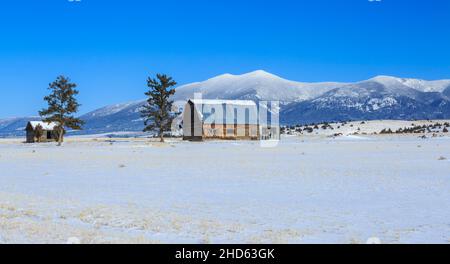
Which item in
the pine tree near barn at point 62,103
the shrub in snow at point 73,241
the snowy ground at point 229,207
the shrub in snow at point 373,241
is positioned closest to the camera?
the shrub in snow at point 373,241

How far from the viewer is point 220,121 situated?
275ft

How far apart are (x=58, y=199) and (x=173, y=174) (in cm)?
776

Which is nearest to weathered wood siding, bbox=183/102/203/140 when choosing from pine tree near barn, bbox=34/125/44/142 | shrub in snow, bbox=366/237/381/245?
pine tree near barn, bbox=34/125/44/142

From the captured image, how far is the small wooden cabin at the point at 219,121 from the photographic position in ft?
273

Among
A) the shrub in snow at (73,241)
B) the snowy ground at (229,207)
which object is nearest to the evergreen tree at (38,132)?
the snowy ground at (229,207)

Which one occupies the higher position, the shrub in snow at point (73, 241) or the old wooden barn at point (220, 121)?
the old wooden barn at point (220, 121)

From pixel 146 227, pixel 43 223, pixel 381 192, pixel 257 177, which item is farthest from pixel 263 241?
pixel 257 177

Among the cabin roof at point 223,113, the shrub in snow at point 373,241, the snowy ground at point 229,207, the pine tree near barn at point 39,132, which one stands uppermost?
the cabin roof at point 223,113

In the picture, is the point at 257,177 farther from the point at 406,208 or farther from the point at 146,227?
the point at 146,227

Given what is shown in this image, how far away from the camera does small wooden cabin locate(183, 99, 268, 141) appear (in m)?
83.2

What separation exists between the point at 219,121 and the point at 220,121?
161 millimetres

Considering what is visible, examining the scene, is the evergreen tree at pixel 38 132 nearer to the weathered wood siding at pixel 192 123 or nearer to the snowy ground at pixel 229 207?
the weathered wood siding at pixel 192 123

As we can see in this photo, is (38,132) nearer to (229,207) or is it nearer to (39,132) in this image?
(39,132)
